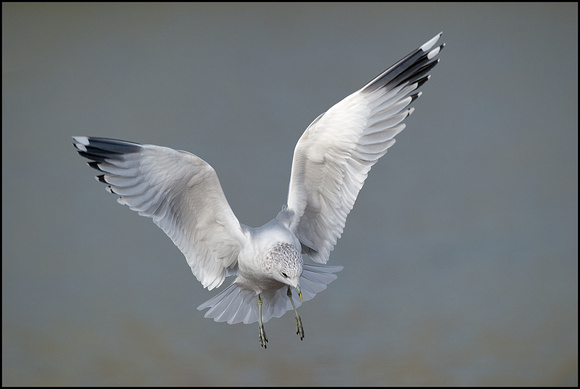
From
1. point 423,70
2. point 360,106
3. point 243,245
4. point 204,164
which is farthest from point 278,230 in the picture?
point 423,70

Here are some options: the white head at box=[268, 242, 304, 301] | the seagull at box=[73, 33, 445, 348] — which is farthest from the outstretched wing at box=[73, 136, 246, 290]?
the white head at box=[268, 242, 304, 301]

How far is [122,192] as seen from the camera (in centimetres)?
348

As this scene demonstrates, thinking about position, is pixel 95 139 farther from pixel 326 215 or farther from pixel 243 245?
pixel 326 215

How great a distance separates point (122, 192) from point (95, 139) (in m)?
0.25

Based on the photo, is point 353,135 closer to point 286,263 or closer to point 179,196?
point 286,263

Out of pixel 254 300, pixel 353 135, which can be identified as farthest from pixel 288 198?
pixel 254 300

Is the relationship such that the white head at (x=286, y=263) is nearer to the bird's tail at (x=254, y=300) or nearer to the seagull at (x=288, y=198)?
the seagull at (x=288, y=198)

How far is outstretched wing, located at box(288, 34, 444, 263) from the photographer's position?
143 inches

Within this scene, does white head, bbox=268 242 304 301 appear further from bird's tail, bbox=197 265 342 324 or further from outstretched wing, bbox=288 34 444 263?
bird's tail, bbox=197 265 342 324

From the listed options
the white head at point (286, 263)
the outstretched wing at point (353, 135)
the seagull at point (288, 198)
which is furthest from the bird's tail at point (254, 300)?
the white head at point (286, 263)

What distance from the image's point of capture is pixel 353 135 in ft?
11.9

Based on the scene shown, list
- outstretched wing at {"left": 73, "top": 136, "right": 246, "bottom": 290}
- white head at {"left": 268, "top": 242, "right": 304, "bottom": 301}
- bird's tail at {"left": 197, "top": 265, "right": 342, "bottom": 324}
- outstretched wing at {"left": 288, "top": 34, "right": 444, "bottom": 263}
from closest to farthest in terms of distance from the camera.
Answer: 1. white head at {"left": 268, "top": 242, "right": 304, "bottom": 301}
2. outstretched wing at {"left": 73, "top": 136, "right": 246, "bottom": 290}
3. outstretched wing at {"left": 288, "top": 34, "right": 444, "bottom": 263}
4. bird's tail at {"left": 197, "top": 265, "right": 342, "bottom": 324}

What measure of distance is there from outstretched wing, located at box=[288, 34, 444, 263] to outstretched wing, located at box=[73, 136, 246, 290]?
346 millimetres

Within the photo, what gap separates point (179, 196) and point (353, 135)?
0.81 meters
